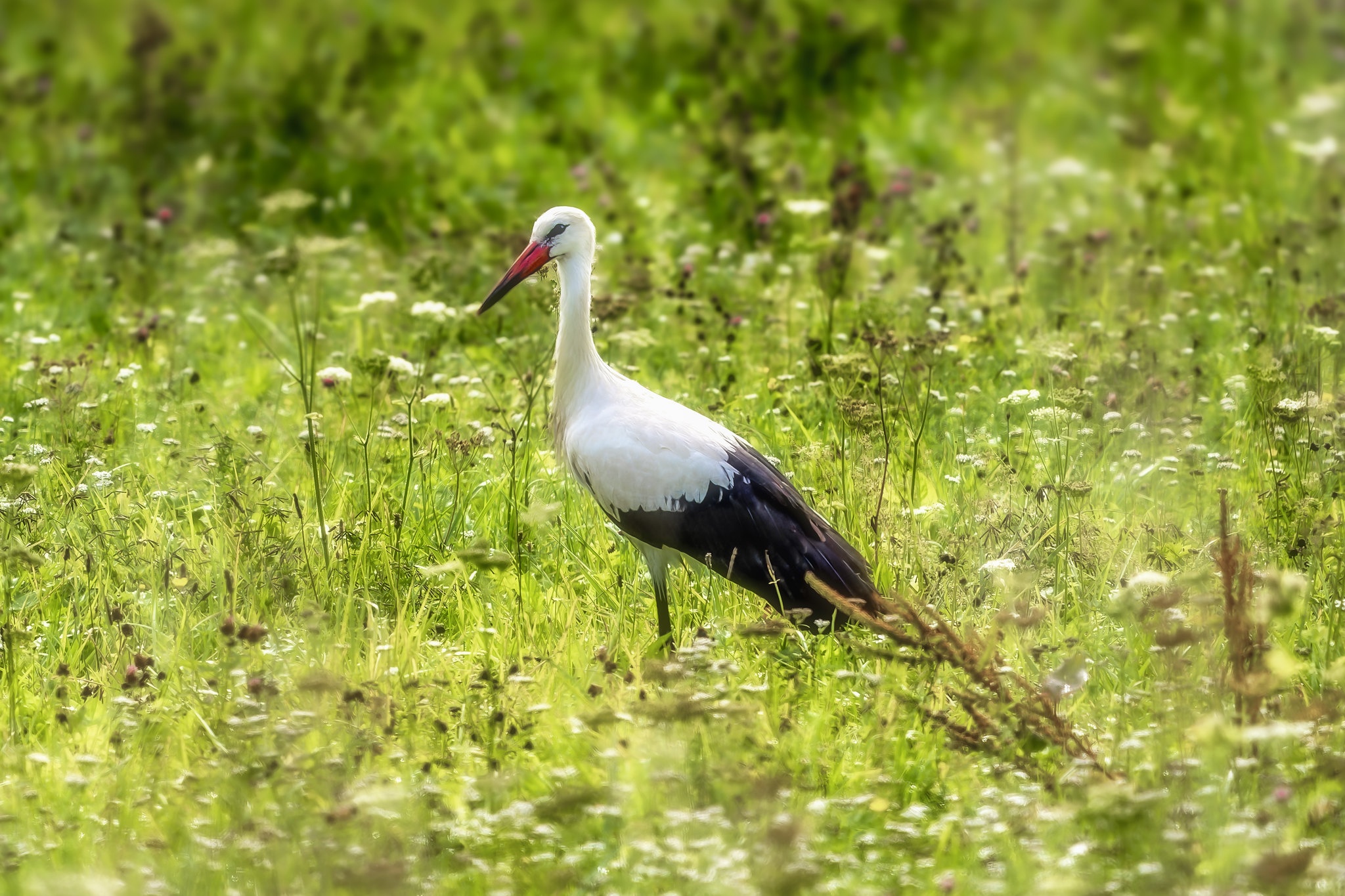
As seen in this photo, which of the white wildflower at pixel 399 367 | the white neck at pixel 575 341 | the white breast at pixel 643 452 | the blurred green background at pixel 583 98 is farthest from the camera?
the blurred green background at pixel 583 98

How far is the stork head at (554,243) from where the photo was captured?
4.80m

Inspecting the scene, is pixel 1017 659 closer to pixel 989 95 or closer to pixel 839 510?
pixel 839 510

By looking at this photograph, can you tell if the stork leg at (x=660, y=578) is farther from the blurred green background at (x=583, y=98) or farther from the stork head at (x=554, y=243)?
the blurred green background at (x=583, y=98)

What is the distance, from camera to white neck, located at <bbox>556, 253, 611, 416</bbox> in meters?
4.74

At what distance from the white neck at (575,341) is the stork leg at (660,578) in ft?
1.71

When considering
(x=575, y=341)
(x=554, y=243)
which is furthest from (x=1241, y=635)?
(x=554, y=243)

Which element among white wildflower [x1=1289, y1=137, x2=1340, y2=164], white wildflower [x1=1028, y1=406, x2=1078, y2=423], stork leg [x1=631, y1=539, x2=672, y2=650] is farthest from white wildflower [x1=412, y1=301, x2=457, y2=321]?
white wildflower [x1=1289, y1=137, x2=1340, y2=164]

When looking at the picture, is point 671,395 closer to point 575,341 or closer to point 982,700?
point 575,341

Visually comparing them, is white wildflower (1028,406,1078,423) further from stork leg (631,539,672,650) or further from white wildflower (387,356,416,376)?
white wildflower (387,356,416,376)

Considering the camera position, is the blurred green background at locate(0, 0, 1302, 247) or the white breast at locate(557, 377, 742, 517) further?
the blurred green background at locate(0, 0, 1302, 247)

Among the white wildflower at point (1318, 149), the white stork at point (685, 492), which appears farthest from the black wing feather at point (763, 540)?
the white wildflower at point (1318, 149)

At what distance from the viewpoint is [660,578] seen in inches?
177

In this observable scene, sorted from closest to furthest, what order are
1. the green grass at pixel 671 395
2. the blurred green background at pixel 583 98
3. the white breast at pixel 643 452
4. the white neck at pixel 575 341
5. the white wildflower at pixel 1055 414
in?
1. the green grass at pixel 671 395
2. the white breast at pixel 643 452
3. the white wildflower at pixel 1055 414
4. the white neck at pixel 575 341
5. the blurred green background at pixel 583 98

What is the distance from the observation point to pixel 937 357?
6164mm
